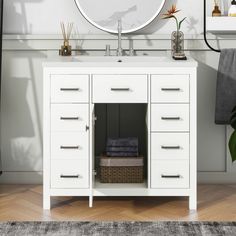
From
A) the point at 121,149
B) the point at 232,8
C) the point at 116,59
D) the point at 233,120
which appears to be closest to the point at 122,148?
the point at 121,149

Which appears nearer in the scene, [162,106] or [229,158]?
[162,106]

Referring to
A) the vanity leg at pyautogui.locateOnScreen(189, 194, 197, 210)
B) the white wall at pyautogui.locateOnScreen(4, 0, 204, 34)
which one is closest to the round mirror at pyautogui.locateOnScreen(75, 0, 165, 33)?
the white wall at pyautogui.locateOnScreen(4, 0, 204, 34)

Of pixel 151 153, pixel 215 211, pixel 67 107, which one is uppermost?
pixel 67 107

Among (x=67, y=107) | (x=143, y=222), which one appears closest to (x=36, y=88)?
(x=67, y=107)

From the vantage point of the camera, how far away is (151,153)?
319cm

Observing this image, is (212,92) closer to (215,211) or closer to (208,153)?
(208,153)

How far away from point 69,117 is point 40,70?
0.67 m

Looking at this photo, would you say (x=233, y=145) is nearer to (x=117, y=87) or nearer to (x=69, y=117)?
(x=117, y=87)

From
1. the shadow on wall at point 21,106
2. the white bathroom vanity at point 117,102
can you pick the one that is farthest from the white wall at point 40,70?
the white bathroom vanity at point 117,102

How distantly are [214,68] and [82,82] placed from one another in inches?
37.4

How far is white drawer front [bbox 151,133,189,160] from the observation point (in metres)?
3.17

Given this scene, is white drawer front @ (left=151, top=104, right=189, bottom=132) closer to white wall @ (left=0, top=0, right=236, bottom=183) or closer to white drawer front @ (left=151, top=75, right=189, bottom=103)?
white drawer front @ (left=151, top=75, right=189, bottom=103)

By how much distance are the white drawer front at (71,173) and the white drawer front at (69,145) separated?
0.03m

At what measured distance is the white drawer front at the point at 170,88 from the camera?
3.14 meters
